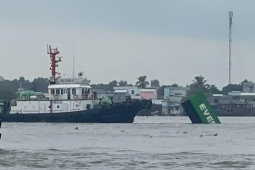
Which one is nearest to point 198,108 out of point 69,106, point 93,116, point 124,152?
point 93,116

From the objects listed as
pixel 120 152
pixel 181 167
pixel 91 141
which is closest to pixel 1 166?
pixel 181 167

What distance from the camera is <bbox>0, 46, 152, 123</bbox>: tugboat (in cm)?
9688

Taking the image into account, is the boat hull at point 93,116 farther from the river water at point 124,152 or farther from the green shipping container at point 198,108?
the river water at point 124,152

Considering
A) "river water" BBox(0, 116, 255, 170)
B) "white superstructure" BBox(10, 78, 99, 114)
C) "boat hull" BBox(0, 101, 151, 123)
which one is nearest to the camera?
"river water" BBox(0, 116, 255, 170)

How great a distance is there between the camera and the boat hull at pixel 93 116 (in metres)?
96.8

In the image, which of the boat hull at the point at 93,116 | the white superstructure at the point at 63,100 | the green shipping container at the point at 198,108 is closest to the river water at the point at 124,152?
the green shipping container at the point at 198,108

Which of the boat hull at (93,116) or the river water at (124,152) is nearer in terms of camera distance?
the river water at (124,152)

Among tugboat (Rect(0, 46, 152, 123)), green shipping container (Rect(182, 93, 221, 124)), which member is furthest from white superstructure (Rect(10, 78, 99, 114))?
green shipping container (Rect(182, 93, 221, 124))

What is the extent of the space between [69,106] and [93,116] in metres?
2.42

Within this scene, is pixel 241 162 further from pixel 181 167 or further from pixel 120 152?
pixel 120 152

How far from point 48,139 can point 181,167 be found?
2356 centimetres

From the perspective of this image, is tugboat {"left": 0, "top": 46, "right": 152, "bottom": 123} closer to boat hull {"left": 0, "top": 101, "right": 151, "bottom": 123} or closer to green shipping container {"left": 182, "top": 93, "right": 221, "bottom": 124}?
boat hull {"left": 0, "top": 101, "right": 151, "bottom": 123}

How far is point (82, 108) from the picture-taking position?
3819 inches

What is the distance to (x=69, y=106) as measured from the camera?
97000mm
